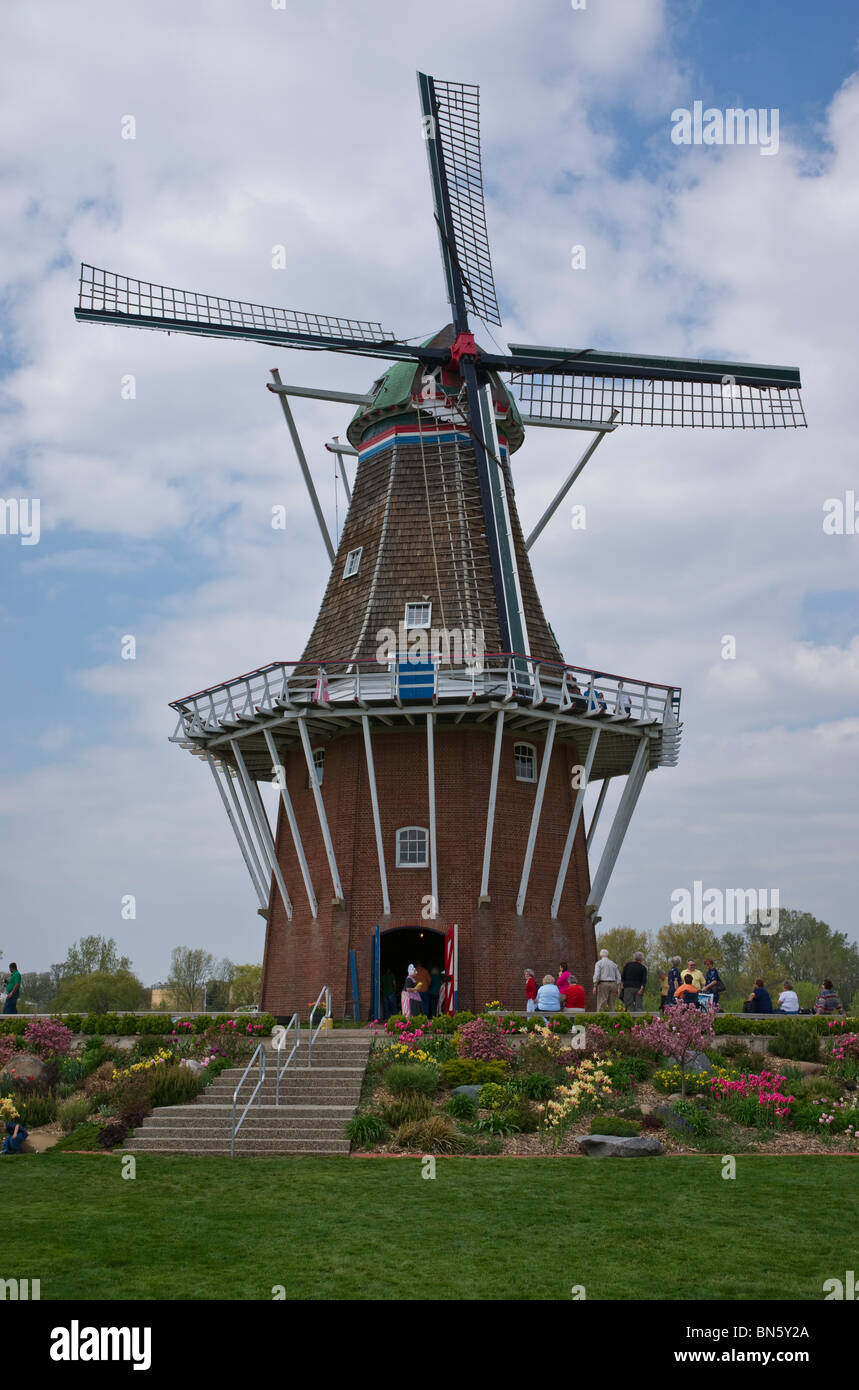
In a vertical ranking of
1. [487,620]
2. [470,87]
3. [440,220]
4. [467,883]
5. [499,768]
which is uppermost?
[470,87]

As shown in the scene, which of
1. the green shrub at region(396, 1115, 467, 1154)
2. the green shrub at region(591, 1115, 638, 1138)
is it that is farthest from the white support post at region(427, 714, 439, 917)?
the green shrub at region(591, 1115, 638, 1138)

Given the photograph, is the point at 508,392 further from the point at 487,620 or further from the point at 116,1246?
the point at 116,1246

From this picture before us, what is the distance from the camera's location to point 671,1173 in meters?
14.1

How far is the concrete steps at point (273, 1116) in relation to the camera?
16406 mm

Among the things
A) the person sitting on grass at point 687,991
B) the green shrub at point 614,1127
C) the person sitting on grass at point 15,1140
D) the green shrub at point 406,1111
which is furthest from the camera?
the person sitting on grass at point 687,991

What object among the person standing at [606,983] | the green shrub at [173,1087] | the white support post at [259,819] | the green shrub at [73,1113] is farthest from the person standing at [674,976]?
the green shrub at [73,1113]

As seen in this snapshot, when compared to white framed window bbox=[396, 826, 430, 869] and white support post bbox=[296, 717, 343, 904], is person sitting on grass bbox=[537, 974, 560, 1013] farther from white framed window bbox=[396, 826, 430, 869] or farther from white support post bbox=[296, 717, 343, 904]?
white support post bbox=[296, 717, 343, 904]

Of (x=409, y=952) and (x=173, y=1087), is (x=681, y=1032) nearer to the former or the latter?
(x=173, y=1087)

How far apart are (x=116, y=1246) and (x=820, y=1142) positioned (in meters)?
9.44

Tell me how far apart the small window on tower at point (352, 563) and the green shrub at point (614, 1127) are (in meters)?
16.7

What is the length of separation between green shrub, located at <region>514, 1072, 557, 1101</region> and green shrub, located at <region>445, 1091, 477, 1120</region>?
0.86 meters

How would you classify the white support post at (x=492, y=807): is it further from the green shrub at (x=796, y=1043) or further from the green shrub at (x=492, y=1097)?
the green shrub at (x=492, y=1097)

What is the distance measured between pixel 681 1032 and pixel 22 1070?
10.7 metres
